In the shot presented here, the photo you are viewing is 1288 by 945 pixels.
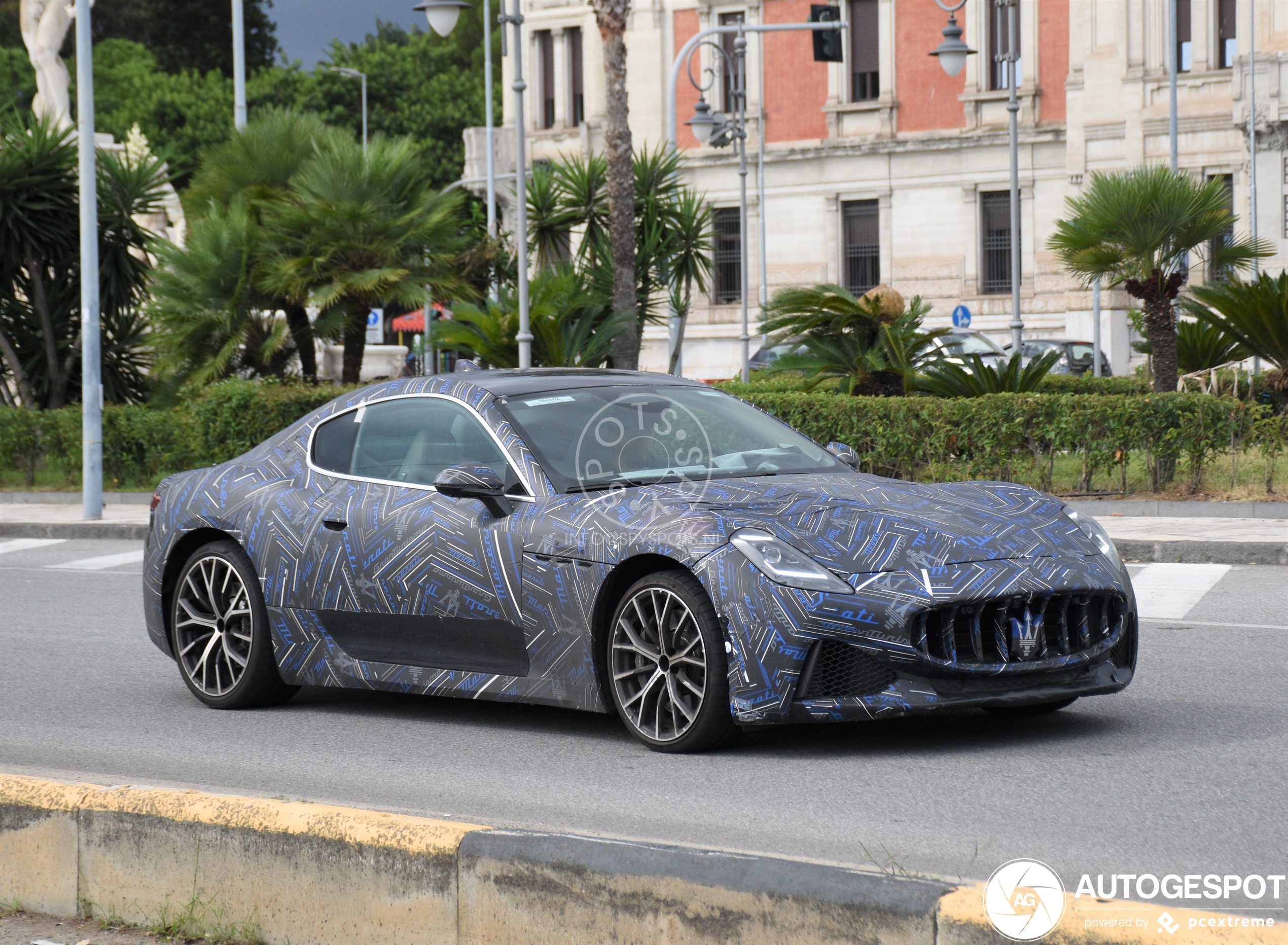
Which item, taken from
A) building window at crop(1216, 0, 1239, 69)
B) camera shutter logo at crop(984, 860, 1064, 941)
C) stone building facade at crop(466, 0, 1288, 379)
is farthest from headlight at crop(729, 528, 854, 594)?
building window at crop(1216, 0, 1239, 69)

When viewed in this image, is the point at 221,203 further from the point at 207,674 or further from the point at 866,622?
the point at 866,622

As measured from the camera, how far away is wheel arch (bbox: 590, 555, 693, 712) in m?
6.54

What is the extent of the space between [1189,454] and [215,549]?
1094 cm

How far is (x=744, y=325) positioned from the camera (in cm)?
3878

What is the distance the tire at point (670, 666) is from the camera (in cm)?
630

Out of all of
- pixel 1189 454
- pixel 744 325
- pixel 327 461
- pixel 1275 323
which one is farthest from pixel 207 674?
pixel 744 325

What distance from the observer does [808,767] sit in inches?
251

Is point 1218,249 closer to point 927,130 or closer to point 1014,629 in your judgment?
point 1014,629

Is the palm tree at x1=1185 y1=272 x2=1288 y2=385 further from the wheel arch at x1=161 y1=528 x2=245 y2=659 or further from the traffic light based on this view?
the traffic light

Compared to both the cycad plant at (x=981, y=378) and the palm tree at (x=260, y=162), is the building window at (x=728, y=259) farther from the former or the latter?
the cycad plant at (x=981, y=378)

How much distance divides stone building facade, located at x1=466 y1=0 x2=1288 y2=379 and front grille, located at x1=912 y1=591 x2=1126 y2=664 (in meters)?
39.4

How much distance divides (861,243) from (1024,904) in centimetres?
5158

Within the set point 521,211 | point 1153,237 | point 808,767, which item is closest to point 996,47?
point 521,211

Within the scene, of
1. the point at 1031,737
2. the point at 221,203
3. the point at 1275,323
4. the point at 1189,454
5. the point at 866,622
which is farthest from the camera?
the point at 221,203
